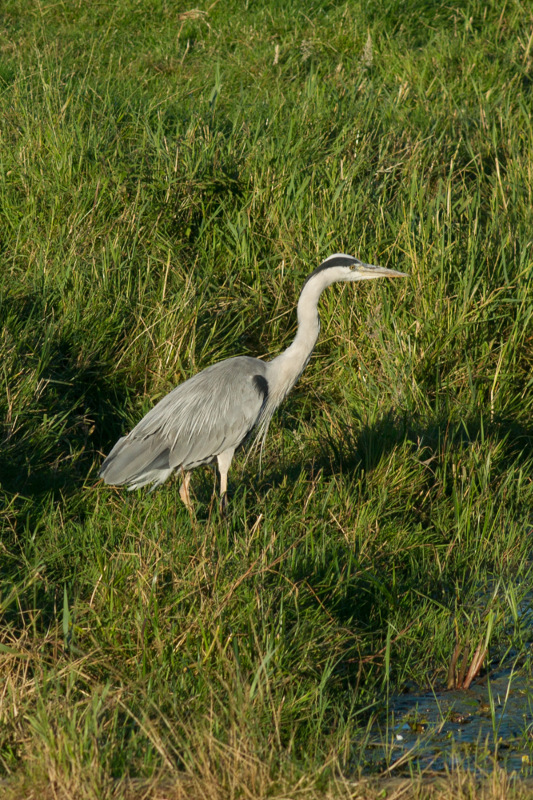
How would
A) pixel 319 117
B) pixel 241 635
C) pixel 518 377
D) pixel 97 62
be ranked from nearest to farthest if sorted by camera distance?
pixel 241 635, pixel 518 377, pixel 319 117, pixel 97 62

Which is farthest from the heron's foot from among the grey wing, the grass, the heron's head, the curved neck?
the heron's head

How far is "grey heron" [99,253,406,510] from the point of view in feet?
15.5

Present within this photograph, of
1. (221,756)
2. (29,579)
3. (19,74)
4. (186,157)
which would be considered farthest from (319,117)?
(221,756)

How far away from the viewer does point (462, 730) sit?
3.29 meters

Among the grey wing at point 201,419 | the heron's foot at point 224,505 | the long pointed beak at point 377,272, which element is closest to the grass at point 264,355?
the heron's foot at point 224,505

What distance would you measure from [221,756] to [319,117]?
4.64 metres

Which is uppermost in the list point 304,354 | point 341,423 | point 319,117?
point 319,117

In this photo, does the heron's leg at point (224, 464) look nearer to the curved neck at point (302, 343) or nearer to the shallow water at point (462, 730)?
the curved neck at point (302, 343)

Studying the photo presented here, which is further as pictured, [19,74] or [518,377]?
[19,74]

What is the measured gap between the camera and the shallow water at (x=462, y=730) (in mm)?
3025

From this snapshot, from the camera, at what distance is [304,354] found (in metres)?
4.89

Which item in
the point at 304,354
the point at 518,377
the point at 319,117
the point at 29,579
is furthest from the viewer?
the point at 319,117

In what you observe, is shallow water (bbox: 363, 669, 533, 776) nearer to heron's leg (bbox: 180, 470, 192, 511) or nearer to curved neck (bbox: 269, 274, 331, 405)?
heron's leg (bbox: 180, 470, 192, 511)

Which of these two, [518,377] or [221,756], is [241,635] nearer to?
[221,756]
